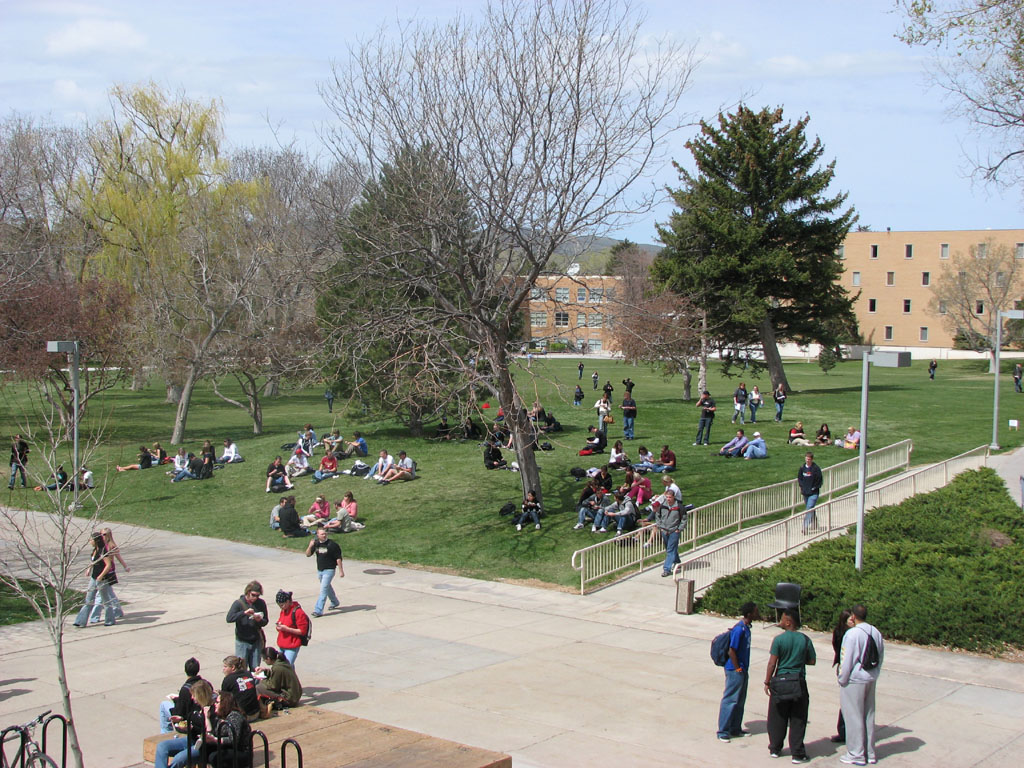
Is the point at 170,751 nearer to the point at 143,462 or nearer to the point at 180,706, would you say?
the point at 180,706

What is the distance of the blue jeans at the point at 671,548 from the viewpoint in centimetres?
1775

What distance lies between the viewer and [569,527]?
70.6ft

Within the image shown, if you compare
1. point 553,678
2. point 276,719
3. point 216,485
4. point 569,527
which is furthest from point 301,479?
point 276,719

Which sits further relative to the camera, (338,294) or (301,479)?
(338,294)

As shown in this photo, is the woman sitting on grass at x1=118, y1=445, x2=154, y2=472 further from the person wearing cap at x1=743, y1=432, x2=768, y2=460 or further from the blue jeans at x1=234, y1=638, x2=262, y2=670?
the blue jeans at x1=234, y1=638, x2=262, y2=670

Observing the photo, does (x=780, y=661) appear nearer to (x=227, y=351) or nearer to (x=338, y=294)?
(x=338, y=294)

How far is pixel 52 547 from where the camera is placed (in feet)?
72.3

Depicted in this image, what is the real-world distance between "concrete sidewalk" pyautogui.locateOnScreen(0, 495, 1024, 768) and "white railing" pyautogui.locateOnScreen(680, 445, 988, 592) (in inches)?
35.1

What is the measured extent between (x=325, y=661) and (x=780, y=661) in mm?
6679

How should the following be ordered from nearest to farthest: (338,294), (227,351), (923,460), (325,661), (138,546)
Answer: (325,661) → (138,546) → (923,460) → (338,294) → (227,351)

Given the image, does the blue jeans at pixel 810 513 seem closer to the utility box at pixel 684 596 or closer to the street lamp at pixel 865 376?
the street lamp at pixel 865 376

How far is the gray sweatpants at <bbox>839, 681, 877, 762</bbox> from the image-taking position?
9.34 metres

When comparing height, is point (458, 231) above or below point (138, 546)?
above

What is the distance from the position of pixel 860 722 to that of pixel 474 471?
18901mm
